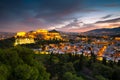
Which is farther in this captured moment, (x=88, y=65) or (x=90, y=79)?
(x=88, y=65)

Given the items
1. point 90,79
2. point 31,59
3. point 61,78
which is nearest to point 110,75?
point 90,79

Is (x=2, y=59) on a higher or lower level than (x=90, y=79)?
higher

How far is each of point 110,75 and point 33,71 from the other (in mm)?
16307

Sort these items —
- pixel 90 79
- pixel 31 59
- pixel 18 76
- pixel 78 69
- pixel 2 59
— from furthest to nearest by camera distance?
pixel 78 69 < pixel 90 79 < pixel 31 59 < pixel 2 59 < pixel 18 76

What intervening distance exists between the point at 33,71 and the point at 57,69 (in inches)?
507

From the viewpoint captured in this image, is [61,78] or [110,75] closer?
[61,78]

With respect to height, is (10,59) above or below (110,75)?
above

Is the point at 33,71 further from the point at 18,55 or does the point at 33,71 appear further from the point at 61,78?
the point at 61,78

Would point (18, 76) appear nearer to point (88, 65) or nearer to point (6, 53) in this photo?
point (6, 53)

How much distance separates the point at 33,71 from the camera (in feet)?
40.5

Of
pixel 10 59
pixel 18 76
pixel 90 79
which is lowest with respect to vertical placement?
pixel 90 79

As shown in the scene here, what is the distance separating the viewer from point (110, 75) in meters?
26.1

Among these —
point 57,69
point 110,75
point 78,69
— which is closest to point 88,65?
point 78,69

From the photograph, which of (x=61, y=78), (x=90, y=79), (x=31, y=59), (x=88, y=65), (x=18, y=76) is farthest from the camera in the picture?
(x=88, y=65)
